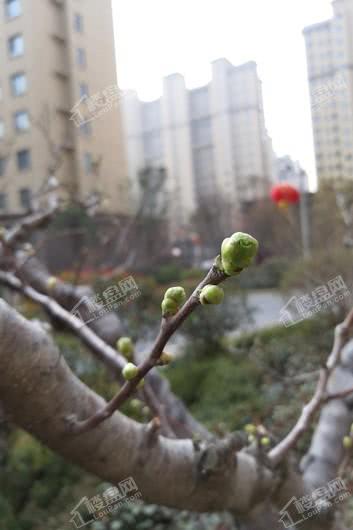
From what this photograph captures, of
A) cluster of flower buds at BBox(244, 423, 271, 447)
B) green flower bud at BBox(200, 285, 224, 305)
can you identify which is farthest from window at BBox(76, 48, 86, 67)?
green flower bud at BBox(200, 285, 224, 305)

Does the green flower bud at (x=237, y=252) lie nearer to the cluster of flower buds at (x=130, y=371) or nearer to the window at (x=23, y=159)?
the cluster of flower buds at (x=130, y=371)

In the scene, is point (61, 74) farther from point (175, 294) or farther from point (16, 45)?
point (175, 294)

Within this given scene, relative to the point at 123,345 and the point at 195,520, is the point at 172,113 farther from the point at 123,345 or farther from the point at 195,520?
the point at 123,345

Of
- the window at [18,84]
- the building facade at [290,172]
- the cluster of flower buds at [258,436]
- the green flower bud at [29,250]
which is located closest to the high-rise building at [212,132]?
the building facade at [290,172]

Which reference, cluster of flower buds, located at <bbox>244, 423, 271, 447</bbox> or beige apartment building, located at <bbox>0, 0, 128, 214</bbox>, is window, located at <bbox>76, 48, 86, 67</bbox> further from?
cluster of flower buds, located at <bbox>244, 423, 271, 447</bbox>

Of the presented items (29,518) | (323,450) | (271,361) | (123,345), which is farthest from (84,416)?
(271,361)

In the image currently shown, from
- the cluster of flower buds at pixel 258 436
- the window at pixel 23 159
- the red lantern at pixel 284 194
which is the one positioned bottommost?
the cluster of flower buds at pixel 258 436
